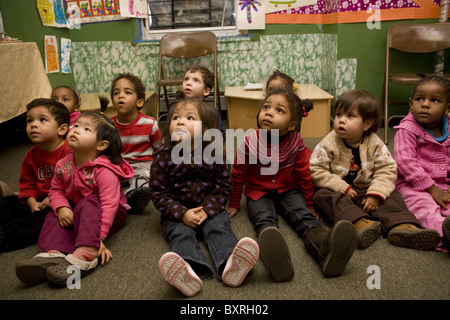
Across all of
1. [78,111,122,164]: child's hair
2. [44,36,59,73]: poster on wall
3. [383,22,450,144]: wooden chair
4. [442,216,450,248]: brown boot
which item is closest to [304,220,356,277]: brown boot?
[442,216,450,248]: brown boot

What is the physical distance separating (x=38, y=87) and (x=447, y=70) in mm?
3330

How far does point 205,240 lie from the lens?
1.31 meters

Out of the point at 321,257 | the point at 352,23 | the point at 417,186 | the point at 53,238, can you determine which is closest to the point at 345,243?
the point at 321,257

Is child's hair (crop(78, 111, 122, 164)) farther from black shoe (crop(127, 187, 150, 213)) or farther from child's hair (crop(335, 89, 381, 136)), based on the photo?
child's hair (crop(335, 89, 381, 136))

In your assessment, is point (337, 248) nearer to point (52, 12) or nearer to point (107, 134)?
point (107, 134)

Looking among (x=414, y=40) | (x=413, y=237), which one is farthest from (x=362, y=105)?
(x=414, y=40)

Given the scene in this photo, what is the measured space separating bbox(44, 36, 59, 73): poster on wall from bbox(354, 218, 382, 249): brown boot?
2.87 meters

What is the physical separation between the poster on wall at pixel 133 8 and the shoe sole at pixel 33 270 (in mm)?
2760

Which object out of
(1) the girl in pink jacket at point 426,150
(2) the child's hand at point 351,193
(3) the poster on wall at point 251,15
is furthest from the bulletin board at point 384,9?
(2) the child's hand at point 351,193

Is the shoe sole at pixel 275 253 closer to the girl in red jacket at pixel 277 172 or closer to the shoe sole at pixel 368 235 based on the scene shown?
the girl in red jacket at pixel 277 172

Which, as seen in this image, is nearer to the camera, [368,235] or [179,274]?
[179,274]

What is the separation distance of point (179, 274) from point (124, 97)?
1.11 meters

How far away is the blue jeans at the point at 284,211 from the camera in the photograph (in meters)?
1.40

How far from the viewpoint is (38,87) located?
2680 mm
